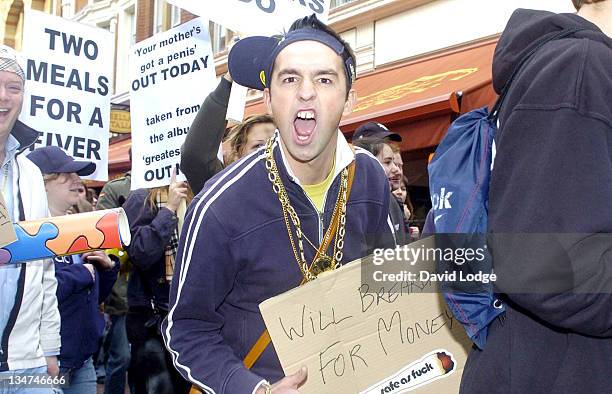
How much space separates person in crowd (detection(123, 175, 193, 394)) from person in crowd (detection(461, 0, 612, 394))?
317cm

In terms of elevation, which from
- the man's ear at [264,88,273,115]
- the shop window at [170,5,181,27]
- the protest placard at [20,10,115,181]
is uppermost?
the shop window at [170,5,181,27]

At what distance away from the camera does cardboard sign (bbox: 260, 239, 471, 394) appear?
1.91 m

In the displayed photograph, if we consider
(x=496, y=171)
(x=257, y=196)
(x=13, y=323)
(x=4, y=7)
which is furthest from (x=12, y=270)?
(x=4, y=7)

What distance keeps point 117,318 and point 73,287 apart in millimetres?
2383

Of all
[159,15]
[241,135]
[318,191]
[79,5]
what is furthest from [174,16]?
[318,191]

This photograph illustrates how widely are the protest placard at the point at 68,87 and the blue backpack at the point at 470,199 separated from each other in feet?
12.8

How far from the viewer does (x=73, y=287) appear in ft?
13.5

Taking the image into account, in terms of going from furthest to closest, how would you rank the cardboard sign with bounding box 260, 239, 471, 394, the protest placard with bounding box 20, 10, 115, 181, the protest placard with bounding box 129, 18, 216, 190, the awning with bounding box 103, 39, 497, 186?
the awning with bounding box 103, 39, 497, 186
the protest placard with bounding box 20, 10, 115, 181
the protest placard with bounding box 129, 18, 216, 190
the cardboard sign with bounding box 260, 239, 471, 394

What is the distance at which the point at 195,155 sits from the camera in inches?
130

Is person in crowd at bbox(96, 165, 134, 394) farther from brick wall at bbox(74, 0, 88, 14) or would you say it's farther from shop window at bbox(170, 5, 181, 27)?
brick wall at bbox(74, 0, 88, 14)

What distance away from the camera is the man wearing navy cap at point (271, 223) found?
79.6 inches

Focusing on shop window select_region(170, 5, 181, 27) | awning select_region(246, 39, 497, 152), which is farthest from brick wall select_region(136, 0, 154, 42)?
awning select_region(246, 39, 497, 152)

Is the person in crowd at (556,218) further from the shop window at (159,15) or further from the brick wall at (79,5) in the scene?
the brick wall at (79,5)

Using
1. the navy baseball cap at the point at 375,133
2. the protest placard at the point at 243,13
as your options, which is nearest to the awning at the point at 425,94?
the navy baseball cap at the point at 375,133
